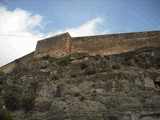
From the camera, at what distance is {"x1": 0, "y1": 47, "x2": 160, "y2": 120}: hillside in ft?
55.2

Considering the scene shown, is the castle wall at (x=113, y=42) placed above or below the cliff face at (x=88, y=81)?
above

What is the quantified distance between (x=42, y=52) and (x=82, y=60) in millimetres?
4584

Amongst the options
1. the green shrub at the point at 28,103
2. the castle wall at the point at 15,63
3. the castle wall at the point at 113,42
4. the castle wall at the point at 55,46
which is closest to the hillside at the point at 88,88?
the green shrub at the point at 28,103

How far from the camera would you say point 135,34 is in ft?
81.6

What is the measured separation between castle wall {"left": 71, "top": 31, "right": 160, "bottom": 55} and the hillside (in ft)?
3.13

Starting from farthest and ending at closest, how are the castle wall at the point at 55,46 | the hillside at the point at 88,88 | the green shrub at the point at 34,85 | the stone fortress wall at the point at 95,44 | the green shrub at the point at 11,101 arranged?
→ the castle wall at the point at 55,46 → the stone fortress wall at the point at 95,44 → the green shrub at the point at 34,85 → the green shrub at the point at 11,101 → the hillside at the point at 88,88

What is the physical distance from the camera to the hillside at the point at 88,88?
16812mm

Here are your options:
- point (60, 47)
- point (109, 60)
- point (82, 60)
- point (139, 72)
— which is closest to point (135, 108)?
point (139, 72)

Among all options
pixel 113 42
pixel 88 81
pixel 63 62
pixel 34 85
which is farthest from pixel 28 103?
pixel 113 42

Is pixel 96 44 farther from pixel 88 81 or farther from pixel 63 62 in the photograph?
pixel 88 81

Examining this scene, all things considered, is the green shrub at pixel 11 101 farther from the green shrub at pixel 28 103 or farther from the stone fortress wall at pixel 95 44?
the stone fortress wall at pixel 95 44

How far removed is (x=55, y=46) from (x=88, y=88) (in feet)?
26.8

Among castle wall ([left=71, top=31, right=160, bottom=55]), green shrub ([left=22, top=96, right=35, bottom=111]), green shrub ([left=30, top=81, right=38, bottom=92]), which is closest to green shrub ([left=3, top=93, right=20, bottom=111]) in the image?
green shrub ([left=22, top=96, right=35, bottom=111])

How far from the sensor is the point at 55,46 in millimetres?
26438
